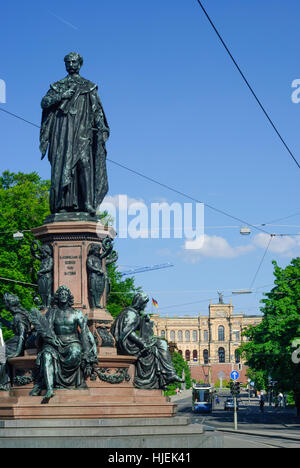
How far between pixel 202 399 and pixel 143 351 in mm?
50887

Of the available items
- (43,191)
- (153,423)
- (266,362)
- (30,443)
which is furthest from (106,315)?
(266,362)

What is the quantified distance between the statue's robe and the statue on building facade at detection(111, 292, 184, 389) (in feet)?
8.55

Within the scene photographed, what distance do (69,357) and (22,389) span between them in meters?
1.16

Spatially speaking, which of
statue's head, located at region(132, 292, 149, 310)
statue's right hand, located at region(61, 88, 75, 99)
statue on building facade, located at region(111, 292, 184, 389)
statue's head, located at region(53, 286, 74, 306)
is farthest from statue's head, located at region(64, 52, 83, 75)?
statue on building facade, located at region(111, 292, 184, 389)

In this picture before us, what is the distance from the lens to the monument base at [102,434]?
12.2 metres

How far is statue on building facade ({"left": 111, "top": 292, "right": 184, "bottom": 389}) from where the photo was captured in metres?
15.4

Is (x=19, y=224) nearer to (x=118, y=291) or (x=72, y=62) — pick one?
(x=118, y=291)

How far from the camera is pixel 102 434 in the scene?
12727 millimetres

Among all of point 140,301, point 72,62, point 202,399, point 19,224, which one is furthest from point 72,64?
point 202,399

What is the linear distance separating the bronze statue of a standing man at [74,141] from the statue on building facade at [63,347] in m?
2.65

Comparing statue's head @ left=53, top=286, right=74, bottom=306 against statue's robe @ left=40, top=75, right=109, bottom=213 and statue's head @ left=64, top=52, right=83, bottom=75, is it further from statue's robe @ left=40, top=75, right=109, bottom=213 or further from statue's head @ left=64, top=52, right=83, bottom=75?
statue's head @ left=64, top=52, right=83, bottom=75
